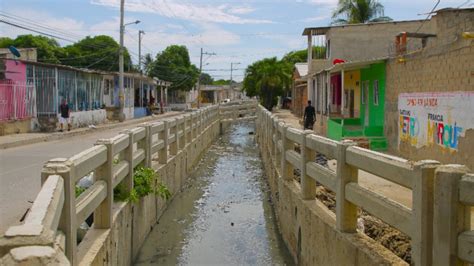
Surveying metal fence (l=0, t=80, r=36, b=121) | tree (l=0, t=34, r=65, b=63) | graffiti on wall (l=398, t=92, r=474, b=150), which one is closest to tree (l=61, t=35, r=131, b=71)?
tree (l=0, t=34, r=65, b=63)

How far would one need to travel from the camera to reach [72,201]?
14.4 feet

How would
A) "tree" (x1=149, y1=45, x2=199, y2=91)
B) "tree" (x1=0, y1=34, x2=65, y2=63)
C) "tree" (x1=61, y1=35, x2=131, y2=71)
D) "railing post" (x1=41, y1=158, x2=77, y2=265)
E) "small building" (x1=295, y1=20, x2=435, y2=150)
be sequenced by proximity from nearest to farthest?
1. "railing post" (x1=41, y1=158, x2=77, y2=265)
2. "small building" (x1=295, y1=20, x2=435, y2=150)
3. "tree" (x1=0, y1=34, x2=65, y2=63)
4. "tree" (x1=61, y1=35, x2=131, y2=71)
5. "tree" (x1=149, y1=45, x2=199, y2=91)

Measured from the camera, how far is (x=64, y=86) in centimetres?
3038

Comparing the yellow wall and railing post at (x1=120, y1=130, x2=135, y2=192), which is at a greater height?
the yellow wall

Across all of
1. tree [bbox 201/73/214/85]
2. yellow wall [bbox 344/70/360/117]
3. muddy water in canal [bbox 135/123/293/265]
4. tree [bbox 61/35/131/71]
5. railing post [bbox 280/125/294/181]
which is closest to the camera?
muddy water in canal [bbox 135/123/293/265]

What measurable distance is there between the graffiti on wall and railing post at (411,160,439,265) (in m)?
8.15

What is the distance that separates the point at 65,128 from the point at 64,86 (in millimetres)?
4177

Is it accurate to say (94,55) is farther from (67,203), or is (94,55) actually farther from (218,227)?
(67,203)

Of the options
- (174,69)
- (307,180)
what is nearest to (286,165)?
(307,180)

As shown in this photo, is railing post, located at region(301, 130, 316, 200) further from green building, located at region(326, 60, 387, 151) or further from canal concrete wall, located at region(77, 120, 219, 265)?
green building, located at region(326, 60, 387, 151)

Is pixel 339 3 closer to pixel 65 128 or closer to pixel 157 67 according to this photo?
pixel 65 128

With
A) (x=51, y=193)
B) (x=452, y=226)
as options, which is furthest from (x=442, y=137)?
(x=51, y=193)

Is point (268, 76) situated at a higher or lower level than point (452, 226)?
higher

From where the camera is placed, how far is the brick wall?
37.6ft
